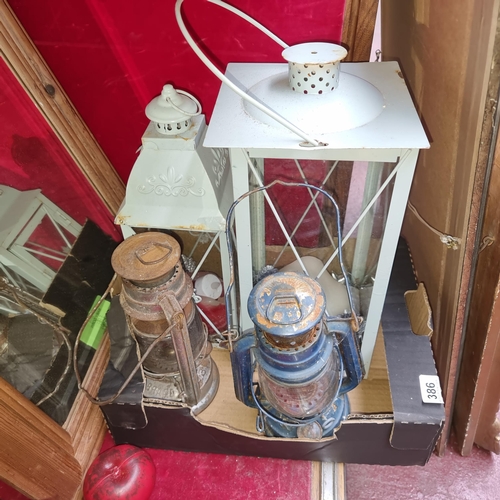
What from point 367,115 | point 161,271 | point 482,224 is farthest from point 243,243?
point 482,224

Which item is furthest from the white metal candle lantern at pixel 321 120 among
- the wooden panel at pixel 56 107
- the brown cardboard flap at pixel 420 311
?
the wooden panel at pixel 56 107

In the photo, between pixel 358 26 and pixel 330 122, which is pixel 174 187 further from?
pixel 358 26

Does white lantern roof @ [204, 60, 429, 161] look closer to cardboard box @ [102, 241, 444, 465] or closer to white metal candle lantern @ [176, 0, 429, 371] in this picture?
white metal candle lantern @ [176, 0, 429, 371]

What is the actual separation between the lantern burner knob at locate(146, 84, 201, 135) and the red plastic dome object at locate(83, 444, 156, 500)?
733 mm

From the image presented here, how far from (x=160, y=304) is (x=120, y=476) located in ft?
1.54

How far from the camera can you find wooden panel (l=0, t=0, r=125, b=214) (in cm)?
96

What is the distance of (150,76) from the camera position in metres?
1.09

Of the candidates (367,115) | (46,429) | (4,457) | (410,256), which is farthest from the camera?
(410,256)

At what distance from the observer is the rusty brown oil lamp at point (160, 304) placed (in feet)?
2.71

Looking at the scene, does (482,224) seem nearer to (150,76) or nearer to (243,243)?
(243,243)

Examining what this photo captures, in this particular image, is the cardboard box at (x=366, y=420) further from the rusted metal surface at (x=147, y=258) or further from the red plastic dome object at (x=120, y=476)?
the rusted metal surface at (x=147, y=258)

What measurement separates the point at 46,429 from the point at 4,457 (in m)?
0.11

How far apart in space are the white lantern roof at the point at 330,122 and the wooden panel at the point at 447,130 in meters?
0.11

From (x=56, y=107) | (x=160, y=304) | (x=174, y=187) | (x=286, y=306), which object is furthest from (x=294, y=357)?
(x=56, y=107)
